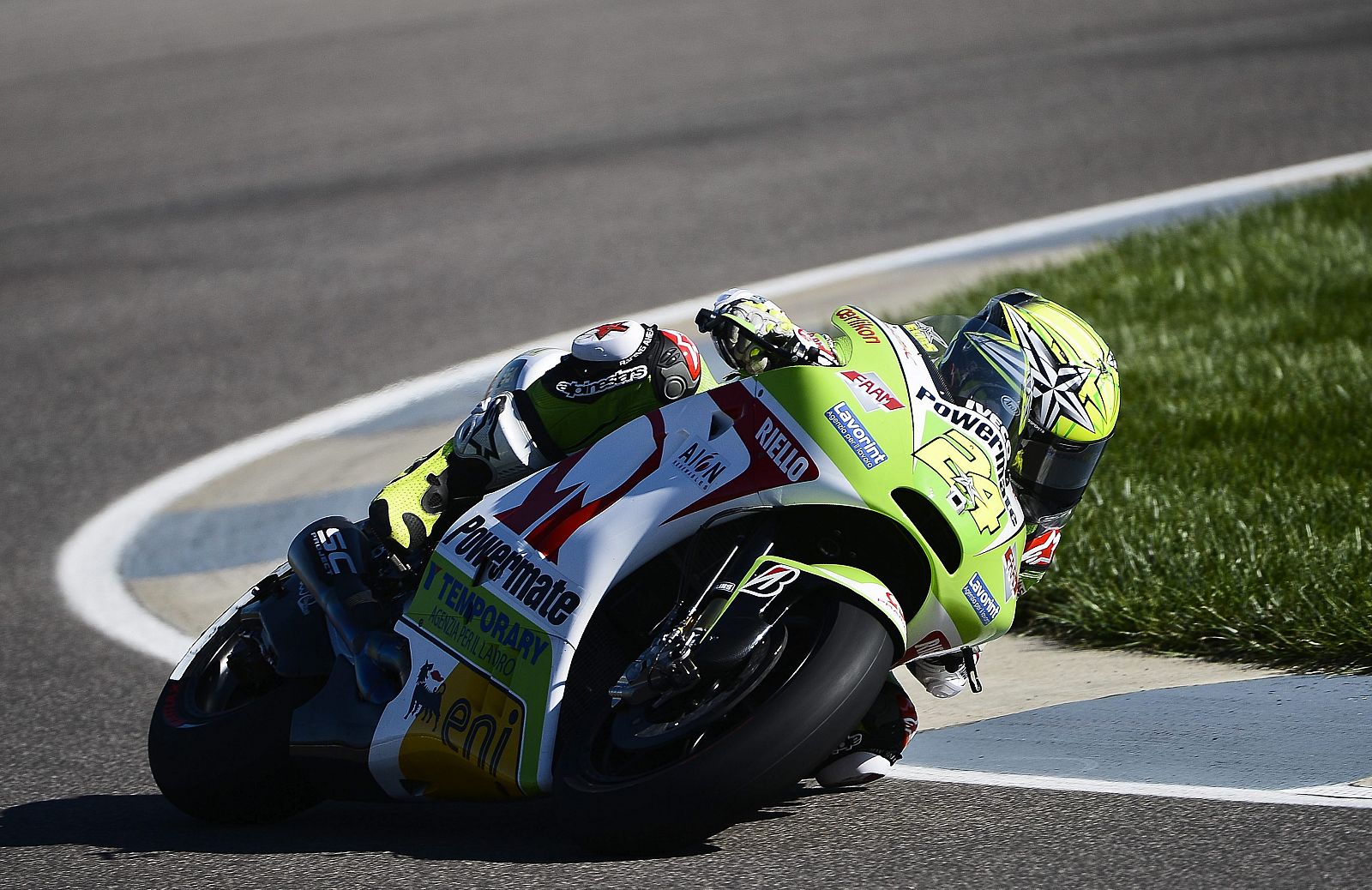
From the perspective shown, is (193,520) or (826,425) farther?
(193,520)

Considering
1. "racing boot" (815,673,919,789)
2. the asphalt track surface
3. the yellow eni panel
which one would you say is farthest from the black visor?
the yellow eni panel

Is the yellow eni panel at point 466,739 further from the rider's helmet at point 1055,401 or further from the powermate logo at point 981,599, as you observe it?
the rider's helmet at point 1055,401

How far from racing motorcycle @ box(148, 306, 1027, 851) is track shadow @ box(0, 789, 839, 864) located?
10 centimetres

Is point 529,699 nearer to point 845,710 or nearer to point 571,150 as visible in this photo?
point 845,710

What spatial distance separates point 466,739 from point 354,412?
4.31m

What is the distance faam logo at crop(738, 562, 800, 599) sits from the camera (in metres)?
3.48

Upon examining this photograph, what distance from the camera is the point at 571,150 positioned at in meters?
11.9

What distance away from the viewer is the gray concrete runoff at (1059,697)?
3.99 meters

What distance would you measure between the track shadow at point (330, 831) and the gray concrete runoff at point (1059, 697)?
0.64m

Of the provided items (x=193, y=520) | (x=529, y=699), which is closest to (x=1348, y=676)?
(x=529, y=699)

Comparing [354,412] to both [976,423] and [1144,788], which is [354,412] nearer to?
[976,423]

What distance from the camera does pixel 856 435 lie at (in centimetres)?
355

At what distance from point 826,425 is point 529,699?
2.82ft

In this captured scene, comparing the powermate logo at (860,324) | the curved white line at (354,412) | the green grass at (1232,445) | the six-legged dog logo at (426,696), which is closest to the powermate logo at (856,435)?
the powermate logo at (860,324)
